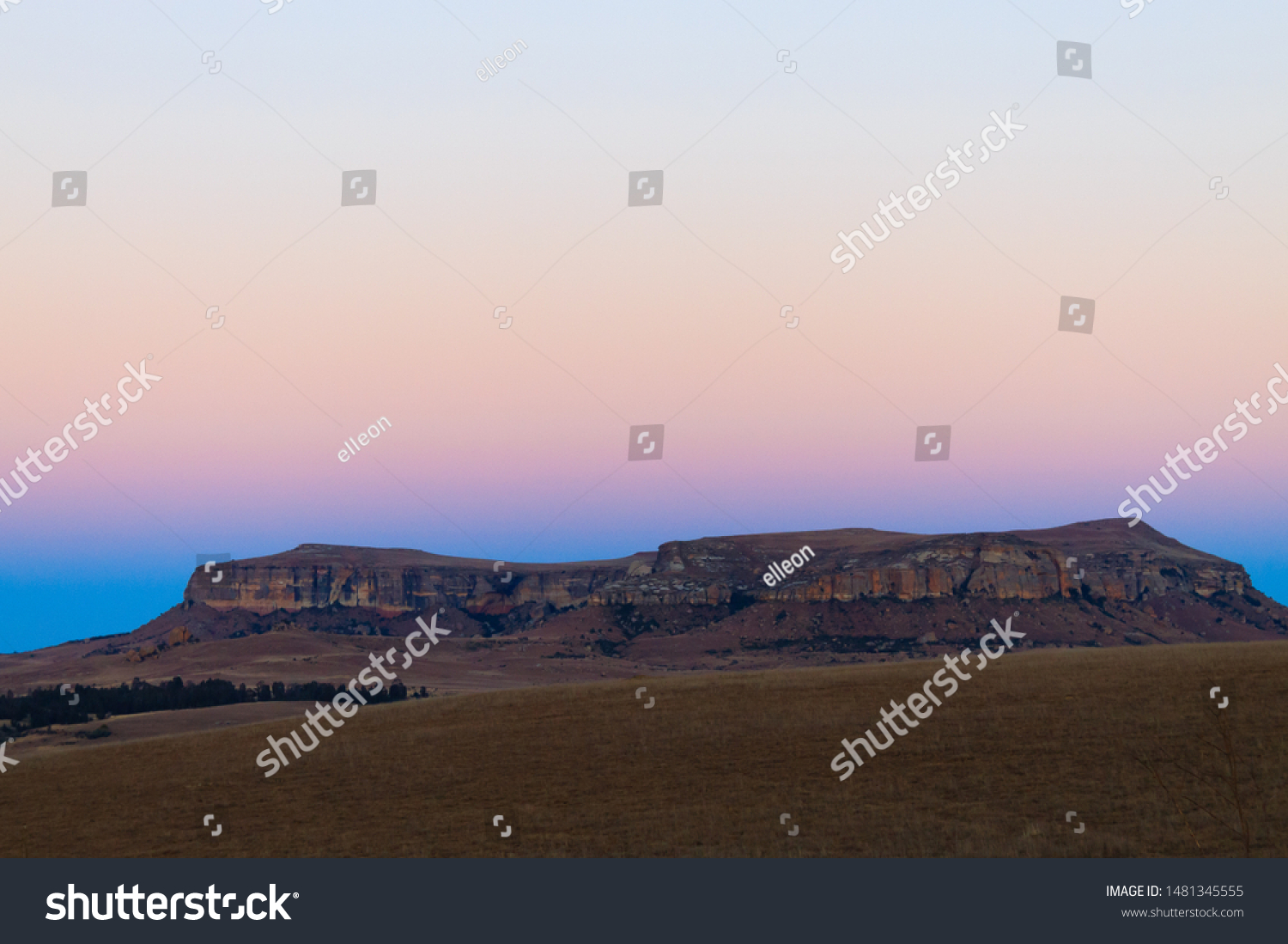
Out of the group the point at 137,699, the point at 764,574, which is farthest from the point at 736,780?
the point at 764,574

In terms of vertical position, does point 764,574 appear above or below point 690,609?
above

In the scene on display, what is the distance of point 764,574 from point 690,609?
13572 mm

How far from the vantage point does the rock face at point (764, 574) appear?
5512 inches

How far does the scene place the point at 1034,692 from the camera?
36.2 metres

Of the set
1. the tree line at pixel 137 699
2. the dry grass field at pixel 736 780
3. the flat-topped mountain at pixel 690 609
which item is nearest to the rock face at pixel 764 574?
the flat-topped mountain at pixel 690 609

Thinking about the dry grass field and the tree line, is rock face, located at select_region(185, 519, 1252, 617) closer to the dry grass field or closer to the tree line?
the tree line

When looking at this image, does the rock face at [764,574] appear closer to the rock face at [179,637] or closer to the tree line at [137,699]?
the rock face at [179,637]

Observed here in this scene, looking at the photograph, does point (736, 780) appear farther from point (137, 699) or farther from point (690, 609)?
point (690, 609)

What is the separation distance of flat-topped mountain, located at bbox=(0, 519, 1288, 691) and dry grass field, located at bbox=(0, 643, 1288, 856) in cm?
5256

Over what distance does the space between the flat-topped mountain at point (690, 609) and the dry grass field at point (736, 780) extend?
5256 centimetres

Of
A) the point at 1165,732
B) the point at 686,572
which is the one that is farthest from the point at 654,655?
the point at 1165,732

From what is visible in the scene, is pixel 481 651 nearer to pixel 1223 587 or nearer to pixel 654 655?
pixel 654 655

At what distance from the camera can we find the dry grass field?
77.1 ft

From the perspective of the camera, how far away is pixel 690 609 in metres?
150
